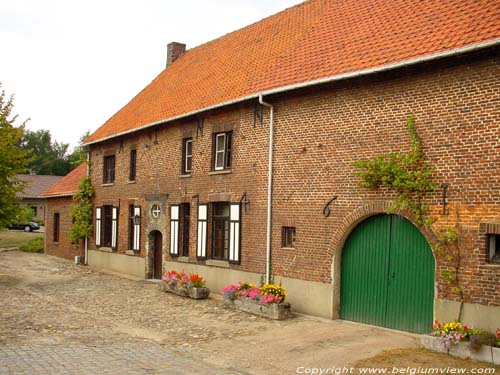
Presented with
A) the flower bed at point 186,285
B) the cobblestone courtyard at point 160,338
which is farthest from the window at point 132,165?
the cobblestone courtyard at point 160,338

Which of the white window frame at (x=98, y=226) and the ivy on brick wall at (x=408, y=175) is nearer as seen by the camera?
the ivy on brick wall at (x=408, y=175)

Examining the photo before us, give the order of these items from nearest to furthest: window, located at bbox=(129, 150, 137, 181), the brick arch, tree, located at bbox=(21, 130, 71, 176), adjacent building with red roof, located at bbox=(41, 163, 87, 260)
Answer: the brick arch → window, located at bbox=(129, 150, 137, 181) → adjacent building with red roof, located at bbox=(41, 163, 87, 260) → tree, located at bbox=(21, 130, 71, 176)

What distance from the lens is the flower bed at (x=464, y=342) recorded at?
865 centimetres

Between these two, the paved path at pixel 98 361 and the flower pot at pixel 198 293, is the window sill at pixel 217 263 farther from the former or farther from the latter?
the paved path at pixel 98 361

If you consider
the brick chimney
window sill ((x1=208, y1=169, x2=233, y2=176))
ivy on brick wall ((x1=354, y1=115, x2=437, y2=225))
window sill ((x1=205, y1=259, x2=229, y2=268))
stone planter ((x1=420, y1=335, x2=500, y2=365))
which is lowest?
stone planter ((x1=420, y1=335, x2=500, y2=365))

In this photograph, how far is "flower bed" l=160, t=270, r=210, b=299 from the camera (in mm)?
15945

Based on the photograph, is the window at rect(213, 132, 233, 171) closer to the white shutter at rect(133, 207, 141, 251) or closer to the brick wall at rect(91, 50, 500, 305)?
the brick wall at rect(91, 50, 500, 305)

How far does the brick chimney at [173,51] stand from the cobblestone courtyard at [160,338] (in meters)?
13.3

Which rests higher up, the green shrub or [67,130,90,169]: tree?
[67,130,90,169]: tree

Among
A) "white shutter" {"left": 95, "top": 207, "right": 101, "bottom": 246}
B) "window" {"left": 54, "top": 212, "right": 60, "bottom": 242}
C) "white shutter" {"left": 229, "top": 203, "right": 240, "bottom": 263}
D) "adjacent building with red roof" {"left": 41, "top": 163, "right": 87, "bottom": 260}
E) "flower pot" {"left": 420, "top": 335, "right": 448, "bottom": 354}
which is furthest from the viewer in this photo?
"window" {"left": 54, "top": 212, "right": 60, "bottom": 242}

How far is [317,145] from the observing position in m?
13.3

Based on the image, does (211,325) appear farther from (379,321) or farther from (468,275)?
(468,275)

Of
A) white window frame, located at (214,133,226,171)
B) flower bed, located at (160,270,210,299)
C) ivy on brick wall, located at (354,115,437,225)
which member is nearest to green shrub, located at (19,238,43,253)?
flower bed, located at (160,270,210,299)

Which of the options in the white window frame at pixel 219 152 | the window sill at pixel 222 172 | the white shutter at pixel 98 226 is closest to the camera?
the window sill at pixel 222 172
